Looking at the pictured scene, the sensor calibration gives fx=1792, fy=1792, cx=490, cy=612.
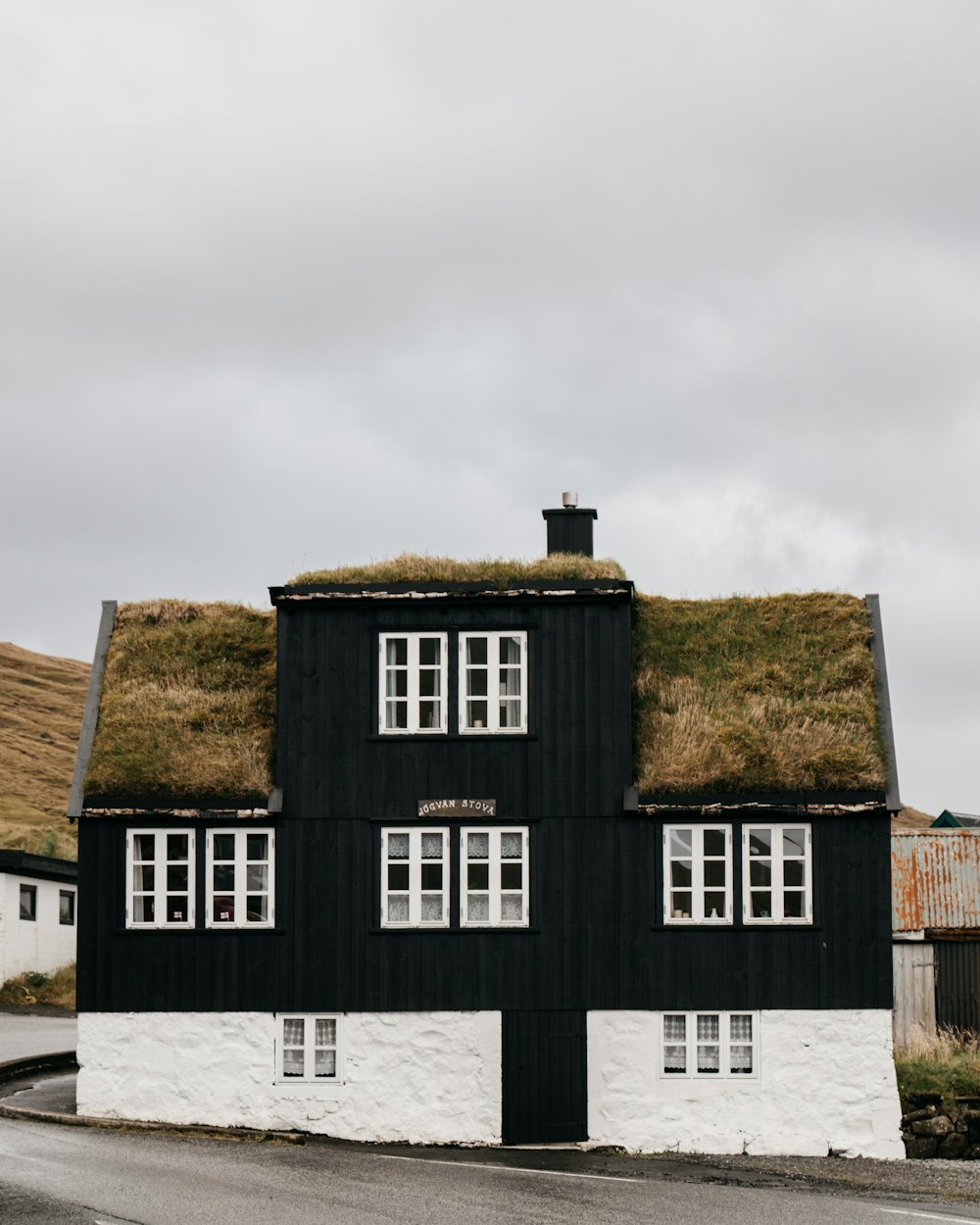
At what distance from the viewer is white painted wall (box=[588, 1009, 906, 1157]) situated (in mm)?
30344

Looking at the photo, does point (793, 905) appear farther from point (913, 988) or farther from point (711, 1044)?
point (913, 988)

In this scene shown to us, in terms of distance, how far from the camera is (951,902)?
42438 mm

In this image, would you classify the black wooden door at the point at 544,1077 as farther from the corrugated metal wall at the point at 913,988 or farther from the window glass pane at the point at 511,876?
the corrugated metal wall at the point at 913,988

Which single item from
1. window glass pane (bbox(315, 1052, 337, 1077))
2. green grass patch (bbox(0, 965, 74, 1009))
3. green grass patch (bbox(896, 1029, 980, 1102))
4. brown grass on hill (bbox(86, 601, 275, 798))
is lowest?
green grass patch (bbox(0, 965, 74, 1009))

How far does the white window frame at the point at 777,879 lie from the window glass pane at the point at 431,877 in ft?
17.6

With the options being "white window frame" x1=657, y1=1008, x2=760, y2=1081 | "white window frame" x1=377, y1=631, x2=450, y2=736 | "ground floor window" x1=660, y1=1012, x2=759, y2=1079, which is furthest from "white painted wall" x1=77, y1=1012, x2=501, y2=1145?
"white window frame" x1=377, y1=631, x2=450, y2=736

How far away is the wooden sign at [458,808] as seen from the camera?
31.8 meters

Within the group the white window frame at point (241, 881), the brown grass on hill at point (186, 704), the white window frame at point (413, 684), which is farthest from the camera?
the brown grass on hill at point (186, 704)

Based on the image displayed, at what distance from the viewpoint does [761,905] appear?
31.4m

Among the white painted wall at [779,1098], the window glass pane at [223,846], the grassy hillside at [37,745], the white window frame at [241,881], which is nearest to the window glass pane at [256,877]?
the white window frame at [241,881]

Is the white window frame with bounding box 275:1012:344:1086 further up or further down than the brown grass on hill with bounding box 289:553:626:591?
further down

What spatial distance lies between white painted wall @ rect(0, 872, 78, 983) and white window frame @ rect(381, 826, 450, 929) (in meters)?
27.5

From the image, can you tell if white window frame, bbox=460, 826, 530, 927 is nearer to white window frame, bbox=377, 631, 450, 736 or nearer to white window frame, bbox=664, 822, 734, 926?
white window frame, bbox=377, 631, 450, 736

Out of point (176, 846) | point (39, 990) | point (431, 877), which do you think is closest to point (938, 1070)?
point (431, 877)
